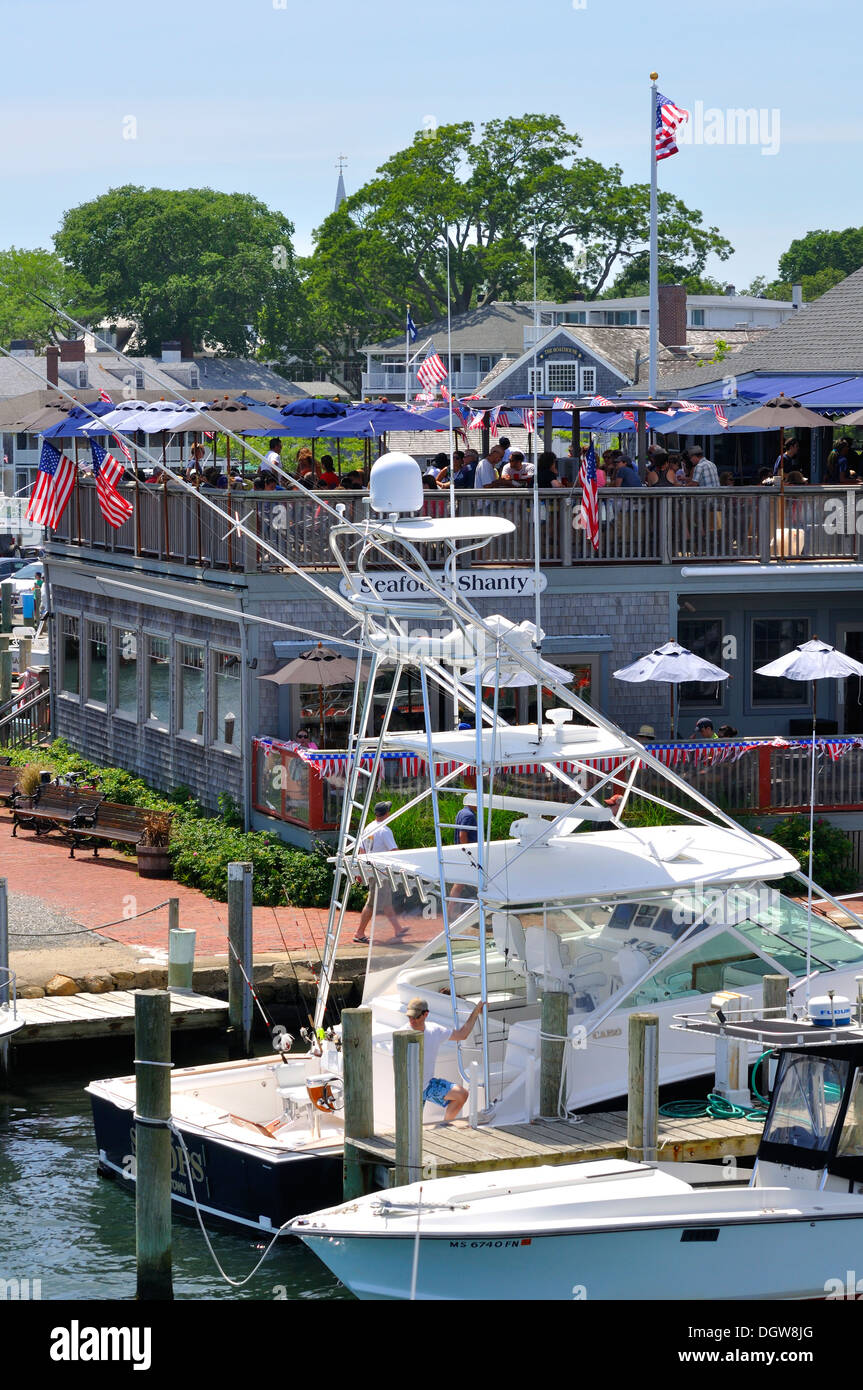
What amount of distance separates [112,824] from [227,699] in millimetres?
2447

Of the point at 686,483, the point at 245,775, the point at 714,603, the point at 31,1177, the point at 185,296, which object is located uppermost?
the point at 185,296

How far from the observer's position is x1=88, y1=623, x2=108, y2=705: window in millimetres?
33562

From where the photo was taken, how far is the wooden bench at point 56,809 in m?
28.3

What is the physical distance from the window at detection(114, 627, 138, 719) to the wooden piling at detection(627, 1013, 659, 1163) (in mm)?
17758

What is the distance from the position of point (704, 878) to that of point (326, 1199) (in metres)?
4.24

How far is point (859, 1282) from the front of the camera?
570 inches

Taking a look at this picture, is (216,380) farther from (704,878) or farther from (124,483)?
(704,878)

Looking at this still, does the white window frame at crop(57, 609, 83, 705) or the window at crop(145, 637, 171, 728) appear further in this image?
the white window frame at crop(57, 609, 83, 705)

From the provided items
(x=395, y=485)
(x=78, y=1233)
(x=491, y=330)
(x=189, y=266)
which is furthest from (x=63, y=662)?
(x=189, y=266)

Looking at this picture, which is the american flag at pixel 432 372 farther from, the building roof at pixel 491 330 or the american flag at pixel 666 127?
the building roof at pixel 491 330

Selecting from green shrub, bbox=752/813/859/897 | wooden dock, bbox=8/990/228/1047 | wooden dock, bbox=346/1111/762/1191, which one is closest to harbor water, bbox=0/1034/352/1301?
wooden dock, bbox=8/990/228/1047

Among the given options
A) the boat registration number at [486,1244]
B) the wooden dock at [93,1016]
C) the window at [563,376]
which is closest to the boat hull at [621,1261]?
the boat registration number at [486,1244]

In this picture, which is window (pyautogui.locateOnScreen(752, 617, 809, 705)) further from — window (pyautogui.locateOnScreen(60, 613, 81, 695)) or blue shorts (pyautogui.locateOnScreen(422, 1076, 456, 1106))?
blue shorts (pyautogui.locateOnScreen(422, 1076, 456, 1106))

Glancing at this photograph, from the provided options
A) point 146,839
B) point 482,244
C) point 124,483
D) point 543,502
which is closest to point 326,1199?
point 146,839
